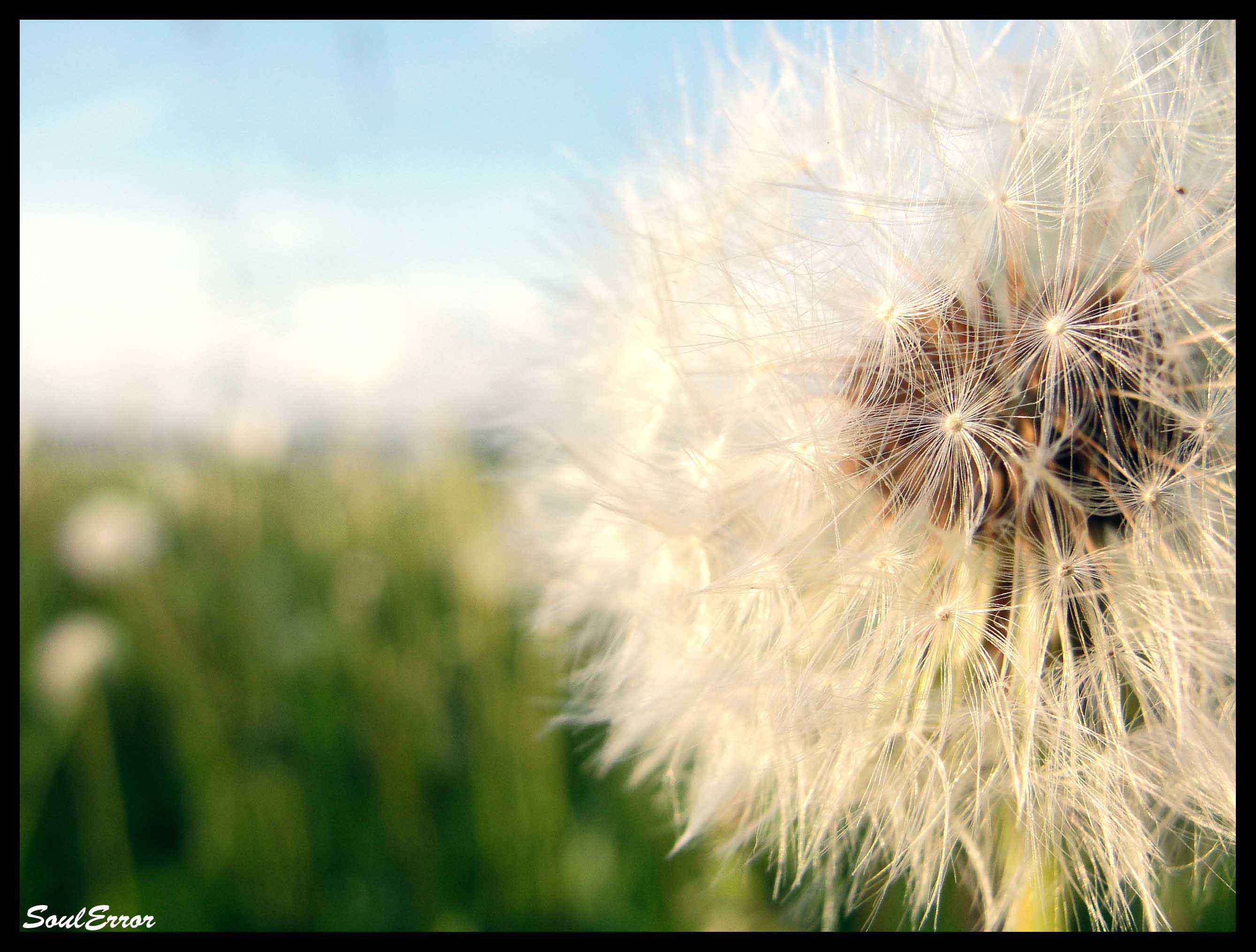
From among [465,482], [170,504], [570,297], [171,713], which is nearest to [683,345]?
[570,297]

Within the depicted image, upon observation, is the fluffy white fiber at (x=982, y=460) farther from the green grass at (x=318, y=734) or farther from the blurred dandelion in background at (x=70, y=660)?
the blurred dandelion in background at (x=70, y=660)

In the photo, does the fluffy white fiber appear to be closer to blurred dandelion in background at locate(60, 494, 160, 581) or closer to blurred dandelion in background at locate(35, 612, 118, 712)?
blurred dandelion in background at locate(35, 612, 118, 712)

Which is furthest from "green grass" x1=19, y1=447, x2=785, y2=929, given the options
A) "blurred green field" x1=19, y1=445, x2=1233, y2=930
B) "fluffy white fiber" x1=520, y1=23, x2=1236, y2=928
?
"fluffy white fiber" x1=520, y1=23, x2=1236, y2=928

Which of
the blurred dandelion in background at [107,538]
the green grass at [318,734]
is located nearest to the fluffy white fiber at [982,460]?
the green grass at [318,734]

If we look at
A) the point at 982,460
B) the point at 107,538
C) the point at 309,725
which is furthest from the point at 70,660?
the point at 982,460

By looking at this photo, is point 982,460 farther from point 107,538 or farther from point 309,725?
point 107,538

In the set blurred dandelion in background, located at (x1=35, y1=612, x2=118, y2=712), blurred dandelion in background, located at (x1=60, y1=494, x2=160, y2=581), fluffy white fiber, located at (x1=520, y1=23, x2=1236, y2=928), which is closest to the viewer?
fluffy white fiber, located at (x1=520, y1=23, x2=1236, y2=928)
